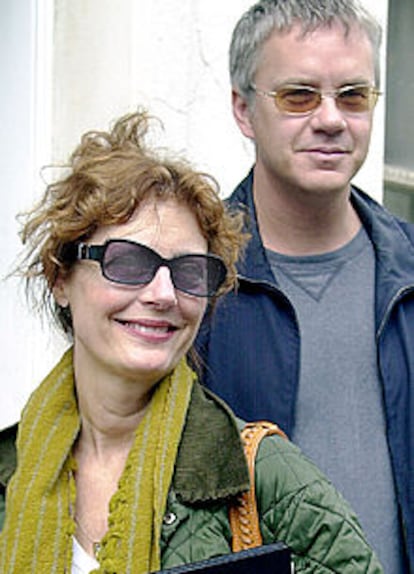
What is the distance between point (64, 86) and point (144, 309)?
1727 mm

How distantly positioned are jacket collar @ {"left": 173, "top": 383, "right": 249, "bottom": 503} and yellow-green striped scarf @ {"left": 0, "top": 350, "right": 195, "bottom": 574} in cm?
2

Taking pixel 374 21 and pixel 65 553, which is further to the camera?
pixel 374 21

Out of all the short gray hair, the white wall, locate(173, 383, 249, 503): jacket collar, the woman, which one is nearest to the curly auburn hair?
the woman

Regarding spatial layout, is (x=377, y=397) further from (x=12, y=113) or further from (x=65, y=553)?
(x=12, y=113)

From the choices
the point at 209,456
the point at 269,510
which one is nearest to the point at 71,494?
the point at 209,456

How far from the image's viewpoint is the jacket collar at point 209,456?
7.02 ft

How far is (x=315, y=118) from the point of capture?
110 inches

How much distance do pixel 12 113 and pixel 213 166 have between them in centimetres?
66

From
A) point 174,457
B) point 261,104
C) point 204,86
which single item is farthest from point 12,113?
point 174,457

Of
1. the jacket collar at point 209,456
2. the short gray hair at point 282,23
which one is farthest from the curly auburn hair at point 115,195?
the short gray hair at point 282,23

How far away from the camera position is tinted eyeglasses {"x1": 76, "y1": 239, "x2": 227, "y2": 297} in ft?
7.18

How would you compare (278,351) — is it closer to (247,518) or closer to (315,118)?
(315,118)

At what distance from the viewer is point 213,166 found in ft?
13.1

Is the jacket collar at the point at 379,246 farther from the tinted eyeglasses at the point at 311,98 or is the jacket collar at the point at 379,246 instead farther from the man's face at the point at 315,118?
the tinted eyeglasses at the point at 311,98
